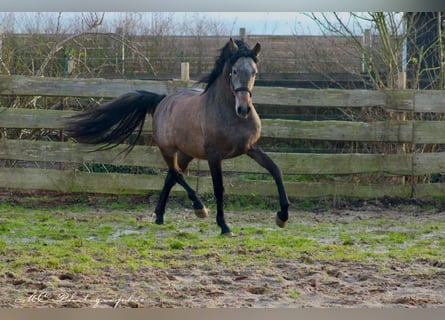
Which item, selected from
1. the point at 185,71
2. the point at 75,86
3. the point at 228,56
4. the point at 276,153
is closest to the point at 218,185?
the point at 228,56

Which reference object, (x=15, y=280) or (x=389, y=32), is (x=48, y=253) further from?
(x=389, y=32)

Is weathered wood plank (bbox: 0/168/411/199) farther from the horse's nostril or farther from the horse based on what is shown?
the horse's nostril

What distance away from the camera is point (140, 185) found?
6.97 metres

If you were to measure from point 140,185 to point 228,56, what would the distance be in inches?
85.5

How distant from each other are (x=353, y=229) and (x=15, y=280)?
2564mm

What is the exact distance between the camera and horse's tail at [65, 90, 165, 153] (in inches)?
227

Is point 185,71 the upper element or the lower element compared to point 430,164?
upper

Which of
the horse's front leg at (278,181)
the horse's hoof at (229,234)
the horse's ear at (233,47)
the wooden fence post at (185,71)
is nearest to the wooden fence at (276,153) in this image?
the wooden fence post at (185,71)

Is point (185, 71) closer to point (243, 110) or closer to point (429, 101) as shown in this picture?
point (243, 110)

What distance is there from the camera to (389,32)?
264 inches

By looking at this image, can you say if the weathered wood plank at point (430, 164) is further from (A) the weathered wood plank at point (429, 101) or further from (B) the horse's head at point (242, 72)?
(B) the horse's head at point (242, 72)

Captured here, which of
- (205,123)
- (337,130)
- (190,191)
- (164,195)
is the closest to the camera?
(205,123)

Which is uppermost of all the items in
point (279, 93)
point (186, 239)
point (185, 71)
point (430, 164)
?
point (185, 71)

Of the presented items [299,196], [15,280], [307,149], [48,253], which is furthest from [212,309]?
[307,149]
